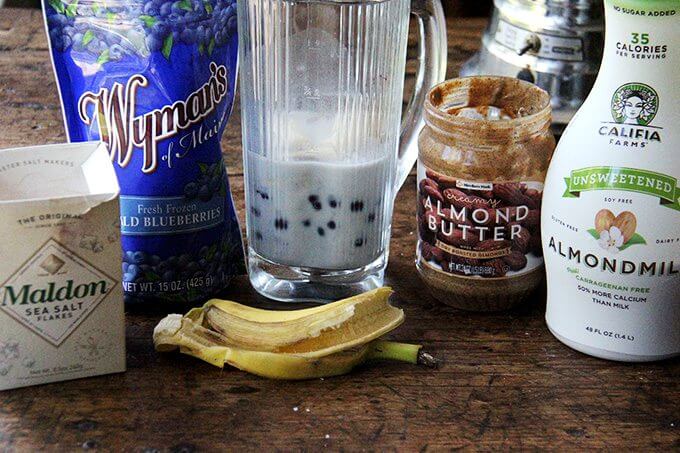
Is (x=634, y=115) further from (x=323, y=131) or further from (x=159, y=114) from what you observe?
(x=159, y=114)

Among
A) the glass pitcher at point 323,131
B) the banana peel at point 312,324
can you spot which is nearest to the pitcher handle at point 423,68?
the glass pitcher at point 323,131

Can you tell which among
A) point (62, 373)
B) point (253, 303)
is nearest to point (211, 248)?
point (253, 303)

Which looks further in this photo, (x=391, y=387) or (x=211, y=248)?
(x=211, y=248)

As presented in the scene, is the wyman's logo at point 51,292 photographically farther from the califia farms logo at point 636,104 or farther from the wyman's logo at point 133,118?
the califia farms logo at point 636,104

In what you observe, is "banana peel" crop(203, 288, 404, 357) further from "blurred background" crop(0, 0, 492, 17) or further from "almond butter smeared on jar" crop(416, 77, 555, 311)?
"blurred background" crop(0, 0, 492, 17)

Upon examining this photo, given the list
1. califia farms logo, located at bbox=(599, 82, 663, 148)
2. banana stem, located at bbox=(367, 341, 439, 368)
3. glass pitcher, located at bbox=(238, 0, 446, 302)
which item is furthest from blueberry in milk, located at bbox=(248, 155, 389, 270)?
califia farms logo, located at bbox=(599, 82, 663, 148)

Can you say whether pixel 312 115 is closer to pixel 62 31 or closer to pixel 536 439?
pixel 62 31

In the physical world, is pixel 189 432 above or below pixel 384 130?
below
